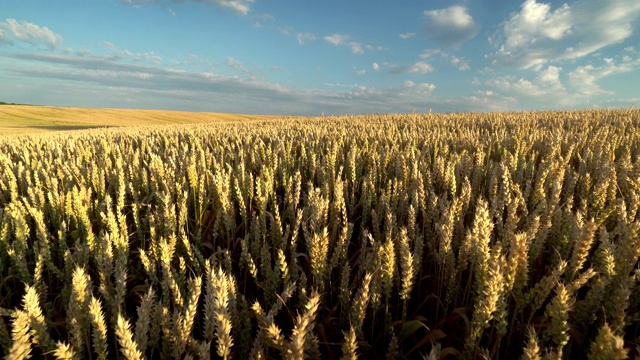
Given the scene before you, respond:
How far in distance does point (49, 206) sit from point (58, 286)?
913mm

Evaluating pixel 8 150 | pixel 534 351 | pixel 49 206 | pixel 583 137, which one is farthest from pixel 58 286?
pixel 8 150

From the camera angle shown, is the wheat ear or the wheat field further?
the wheat field

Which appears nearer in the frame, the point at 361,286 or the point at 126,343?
the point at 126,343

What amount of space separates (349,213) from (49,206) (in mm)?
2224

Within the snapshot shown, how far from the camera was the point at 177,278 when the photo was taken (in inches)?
55.6

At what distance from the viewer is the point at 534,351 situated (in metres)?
0.77

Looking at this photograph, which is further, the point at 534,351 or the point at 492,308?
the point at 492,308

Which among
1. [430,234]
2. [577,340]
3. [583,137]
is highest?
[583,137]

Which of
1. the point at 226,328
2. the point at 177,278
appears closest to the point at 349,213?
the point at 177,278

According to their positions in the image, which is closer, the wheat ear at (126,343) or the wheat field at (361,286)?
the wheat ear at (126,343)

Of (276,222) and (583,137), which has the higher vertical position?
(583,137)

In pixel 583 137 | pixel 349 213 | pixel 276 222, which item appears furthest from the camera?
pixel 583 137

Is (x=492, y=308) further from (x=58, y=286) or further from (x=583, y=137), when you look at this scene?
(x=583, y=137)

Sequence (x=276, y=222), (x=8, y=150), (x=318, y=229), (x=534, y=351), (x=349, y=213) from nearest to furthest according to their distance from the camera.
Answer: (x=534, y=351) < (x=318, y=229) < (x=276, y=222) < (x=349, y=213) < (x=8, y=150)
